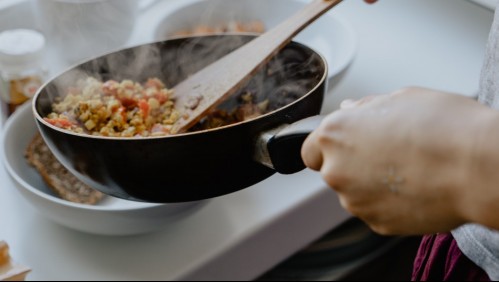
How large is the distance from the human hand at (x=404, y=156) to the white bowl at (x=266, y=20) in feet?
1.97

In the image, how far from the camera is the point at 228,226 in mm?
803

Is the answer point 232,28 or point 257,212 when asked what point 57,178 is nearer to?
point 257,212

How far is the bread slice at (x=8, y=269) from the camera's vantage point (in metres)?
0.60

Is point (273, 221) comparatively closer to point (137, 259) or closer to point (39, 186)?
point (137, 259)

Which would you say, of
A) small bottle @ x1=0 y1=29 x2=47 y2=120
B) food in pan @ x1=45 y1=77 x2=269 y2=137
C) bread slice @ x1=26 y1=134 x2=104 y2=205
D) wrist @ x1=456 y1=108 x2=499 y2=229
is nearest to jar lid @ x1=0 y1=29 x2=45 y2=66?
small bottle @ x1=0 y1=29 x2=47 y2=120

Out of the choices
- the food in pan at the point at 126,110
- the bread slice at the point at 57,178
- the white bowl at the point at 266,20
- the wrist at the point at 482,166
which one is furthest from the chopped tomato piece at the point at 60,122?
the white bowl at the point at 266,20

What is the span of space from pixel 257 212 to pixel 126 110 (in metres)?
0.26

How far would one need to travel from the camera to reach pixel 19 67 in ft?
2.73

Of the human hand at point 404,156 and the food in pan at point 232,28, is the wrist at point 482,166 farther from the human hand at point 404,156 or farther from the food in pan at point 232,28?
the food in pan at point 232,28

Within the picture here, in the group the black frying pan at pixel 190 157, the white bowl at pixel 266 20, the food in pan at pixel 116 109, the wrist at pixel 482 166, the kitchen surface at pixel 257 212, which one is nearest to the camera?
the wrist at pixel 482 166

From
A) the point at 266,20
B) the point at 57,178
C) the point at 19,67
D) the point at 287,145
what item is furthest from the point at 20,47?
the point at 287,145

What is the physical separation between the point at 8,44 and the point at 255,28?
1.31ft

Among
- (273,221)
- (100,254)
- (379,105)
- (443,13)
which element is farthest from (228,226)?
(443,13)

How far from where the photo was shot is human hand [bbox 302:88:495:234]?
12.9 inches
